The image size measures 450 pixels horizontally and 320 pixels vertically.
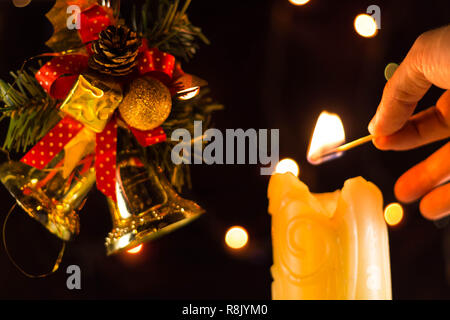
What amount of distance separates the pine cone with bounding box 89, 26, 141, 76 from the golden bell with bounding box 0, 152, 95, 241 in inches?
6.8

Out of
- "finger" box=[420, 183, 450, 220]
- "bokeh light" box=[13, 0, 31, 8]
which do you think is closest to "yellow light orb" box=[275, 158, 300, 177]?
"finger" box=[420, 183, 450, 220]

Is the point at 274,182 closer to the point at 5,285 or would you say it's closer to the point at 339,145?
the point at 339,145

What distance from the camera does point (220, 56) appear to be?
0.90 m

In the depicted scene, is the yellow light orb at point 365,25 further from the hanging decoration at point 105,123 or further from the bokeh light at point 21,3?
the bokeh light at point 21,3

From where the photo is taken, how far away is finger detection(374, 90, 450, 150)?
2.56 feet

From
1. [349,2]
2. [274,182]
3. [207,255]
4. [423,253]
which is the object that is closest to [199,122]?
[274,182]

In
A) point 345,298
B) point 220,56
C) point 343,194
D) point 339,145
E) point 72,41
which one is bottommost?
point 345,298

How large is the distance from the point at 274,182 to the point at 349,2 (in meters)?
0.49

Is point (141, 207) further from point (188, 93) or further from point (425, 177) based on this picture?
point (425, 177)

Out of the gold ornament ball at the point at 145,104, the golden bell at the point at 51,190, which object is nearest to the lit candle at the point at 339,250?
the gold ornament ball at the point at 145,104

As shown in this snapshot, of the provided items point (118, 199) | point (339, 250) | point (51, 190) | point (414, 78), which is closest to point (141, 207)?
point (118, 199)

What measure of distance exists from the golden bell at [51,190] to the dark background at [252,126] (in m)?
0.18

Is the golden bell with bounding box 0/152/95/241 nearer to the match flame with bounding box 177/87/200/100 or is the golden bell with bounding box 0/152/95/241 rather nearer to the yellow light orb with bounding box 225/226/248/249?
the match flame with bounding box 177/87/200/100

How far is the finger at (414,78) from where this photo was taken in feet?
1.87
